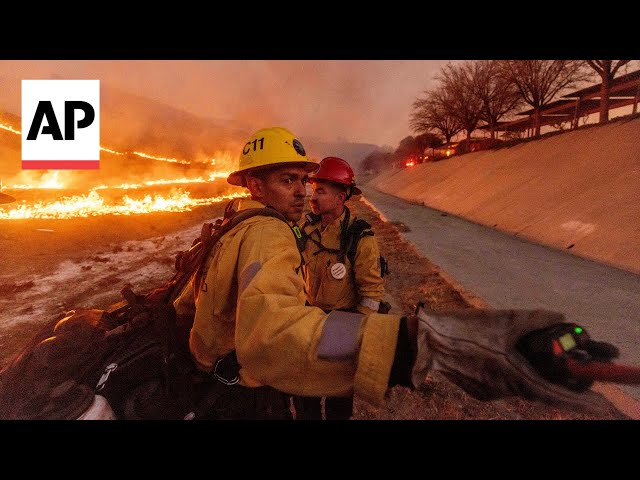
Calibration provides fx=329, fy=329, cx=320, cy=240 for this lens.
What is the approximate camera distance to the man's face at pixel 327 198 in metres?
3.53

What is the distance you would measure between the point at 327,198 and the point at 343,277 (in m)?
0.89

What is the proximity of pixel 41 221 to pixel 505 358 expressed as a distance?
17.3 metres

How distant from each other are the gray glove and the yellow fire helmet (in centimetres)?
133

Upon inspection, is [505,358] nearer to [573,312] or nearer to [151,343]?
[151,343]

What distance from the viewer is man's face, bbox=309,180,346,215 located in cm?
353

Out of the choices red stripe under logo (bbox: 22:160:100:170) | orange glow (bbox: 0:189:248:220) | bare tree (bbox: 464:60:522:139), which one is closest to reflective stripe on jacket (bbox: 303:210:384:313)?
red stripe under logo (bbox: 22:160:100:170)

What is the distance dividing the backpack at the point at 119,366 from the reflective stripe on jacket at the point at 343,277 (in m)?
1.45

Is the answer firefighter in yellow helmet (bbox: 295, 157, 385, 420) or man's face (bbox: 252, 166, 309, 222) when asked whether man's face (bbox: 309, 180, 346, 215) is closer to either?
firefighter in yellow helmet (bbox: 295, 157, 385, 420)

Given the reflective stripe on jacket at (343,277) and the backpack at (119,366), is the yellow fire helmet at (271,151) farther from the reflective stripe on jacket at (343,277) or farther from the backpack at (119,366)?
the reflective stripe on jacket at (343,277)

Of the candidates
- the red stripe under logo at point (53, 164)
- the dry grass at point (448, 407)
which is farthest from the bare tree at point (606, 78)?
the red stripe under logo at point (53, 164)

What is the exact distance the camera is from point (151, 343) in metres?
1.88

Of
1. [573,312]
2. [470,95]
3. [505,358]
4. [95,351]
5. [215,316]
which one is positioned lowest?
[573,312]

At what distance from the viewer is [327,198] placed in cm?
354

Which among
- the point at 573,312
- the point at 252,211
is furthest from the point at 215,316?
the point at 573,312
